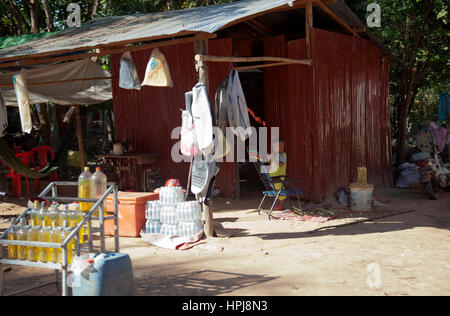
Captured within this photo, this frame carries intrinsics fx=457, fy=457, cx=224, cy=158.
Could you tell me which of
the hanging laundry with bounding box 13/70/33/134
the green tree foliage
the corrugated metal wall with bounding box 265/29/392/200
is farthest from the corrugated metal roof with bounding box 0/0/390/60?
the green tree foliage

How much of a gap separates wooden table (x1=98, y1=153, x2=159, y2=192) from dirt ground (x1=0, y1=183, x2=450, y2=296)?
247 centimetres

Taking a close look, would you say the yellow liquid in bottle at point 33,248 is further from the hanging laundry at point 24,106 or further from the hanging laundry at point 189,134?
the hanging laundry at point 24,106

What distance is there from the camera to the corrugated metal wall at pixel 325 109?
819 cm

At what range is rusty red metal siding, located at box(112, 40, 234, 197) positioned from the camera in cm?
904

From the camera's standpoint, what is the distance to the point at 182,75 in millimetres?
9141

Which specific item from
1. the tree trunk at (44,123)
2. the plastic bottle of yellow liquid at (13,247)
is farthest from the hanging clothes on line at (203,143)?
the tree trunk at (44,123)

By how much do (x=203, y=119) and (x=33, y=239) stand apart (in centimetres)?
255

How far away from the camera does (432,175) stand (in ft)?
29.7

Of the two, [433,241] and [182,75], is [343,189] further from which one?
[182,75]

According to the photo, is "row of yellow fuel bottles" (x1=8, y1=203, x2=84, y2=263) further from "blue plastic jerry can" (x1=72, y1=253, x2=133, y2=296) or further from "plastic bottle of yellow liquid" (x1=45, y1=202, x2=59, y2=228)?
"blue plastic jerry can" (x1=72, y1=253, x2=133, y2=296)

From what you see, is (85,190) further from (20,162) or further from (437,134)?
(437,134)

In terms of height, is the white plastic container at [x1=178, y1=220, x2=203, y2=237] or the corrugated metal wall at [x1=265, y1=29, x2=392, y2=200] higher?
the corrugated metal wall at [x1=265, y1=29, x2=392, y2=200]

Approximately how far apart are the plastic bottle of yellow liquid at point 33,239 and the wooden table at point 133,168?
5.14m
